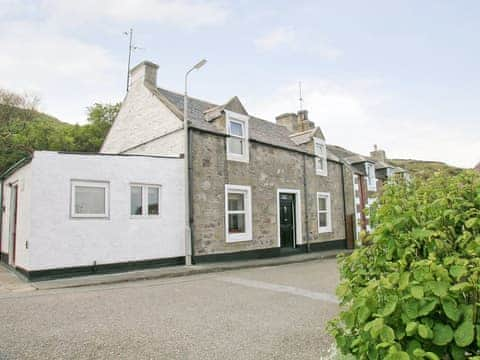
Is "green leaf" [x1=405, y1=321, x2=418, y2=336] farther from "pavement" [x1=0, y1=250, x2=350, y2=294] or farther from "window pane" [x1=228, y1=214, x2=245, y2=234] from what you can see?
"window pane" [x1=228, y1=214, x2=245, y2=234]

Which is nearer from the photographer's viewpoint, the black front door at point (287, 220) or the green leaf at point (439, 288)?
the green leaf at point (439, 288)

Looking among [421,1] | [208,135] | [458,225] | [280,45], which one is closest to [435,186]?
[458,225]

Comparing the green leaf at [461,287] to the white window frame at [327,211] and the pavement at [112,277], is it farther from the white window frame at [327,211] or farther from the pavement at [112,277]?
the white window frame at [327,211]

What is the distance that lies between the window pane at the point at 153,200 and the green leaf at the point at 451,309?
10271 millimetres

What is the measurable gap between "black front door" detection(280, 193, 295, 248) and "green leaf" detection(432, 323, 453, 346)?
14.0 meters

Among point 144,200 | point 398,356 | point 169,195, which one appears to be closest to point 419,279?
point 398,356

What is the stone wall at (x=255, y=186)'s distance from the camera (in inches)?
472

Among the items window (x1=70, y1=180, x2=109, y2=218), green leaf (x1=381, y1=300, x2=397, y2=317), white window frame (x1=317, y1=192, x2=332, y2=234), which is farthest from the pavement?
green leaf (x1=381, y1=300, x2=397, y2=317)

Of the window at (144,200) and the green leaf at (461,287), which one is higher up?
the window at (144,200)

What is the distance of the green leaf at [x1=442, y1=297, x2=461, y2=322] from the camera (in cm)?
156

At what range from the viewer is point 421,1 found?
6758 millimetres

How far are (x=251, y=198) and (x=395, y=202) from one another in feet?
38.2

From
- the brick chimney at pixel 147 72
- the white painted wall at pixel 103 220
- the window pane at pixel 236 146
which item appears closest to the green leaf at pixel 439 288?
the white painted wall at pixel 103 220

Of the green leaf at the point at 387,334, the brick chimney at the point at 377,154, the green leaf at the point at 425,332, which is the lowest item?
the green leaf at the point at 387,334
